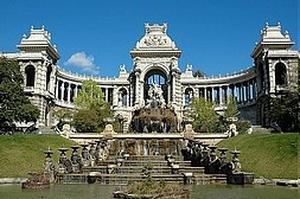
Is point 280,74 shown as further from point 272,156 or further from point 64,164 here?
point 64,164

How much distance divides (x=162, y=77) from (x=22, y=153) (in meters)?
68.3

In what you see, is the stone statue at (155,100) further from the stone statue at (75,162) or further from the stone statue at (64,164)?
the stone statue at (64,164)

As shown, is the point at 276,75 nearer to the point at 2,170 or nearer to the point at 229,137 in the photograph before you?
the point at 229,137

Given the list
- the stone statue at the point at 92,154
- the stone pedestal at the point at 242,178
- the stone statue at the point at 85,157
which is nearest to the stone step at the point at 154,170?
the stone statue at the point at 85,157

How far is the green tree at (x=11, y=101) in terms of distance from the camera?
176 feet

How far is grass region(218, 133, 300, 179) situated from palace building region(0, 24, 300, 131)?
3979 centimetres

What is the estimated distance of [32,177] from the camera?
20359 mm

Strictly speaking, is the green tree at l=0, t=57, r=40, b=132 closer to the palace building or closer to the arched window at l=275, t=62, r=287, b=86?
the palace building

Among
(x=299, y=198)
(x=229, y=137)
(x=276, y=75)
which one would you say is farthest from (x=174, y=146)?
(x=276, y=75)

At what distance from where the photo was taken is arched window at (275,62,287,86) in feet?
260

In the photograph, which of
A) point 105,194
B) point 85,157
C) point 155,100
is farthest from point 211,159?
point 155,100

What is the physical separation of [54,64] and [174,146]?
58.2m

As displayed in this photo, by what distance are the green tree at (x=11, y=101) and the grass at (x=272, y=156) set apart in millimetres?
31657

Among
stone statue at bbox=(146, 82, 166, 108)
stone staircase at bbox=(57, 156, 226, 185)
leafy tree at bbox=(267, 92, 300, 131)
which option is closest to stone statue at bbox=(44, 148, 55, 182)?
stone staircase at bbox=(57, 156, 226, 185)
